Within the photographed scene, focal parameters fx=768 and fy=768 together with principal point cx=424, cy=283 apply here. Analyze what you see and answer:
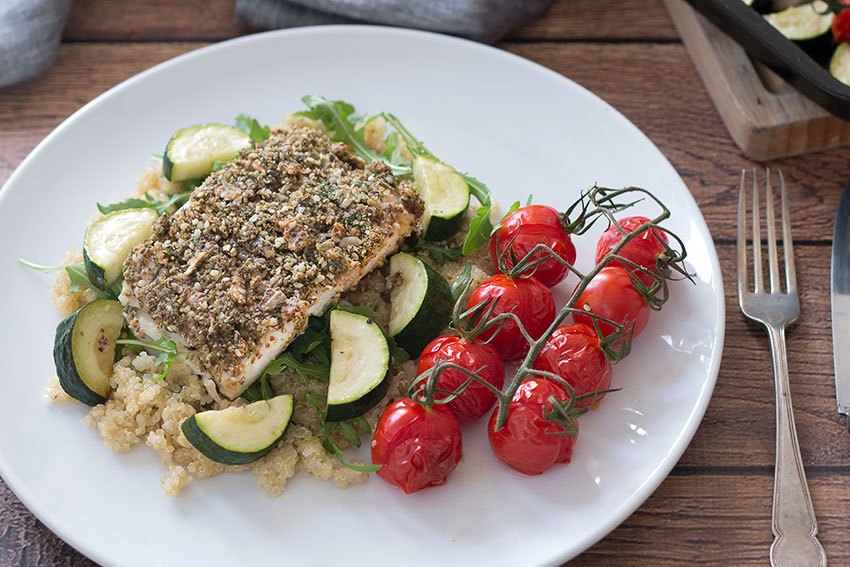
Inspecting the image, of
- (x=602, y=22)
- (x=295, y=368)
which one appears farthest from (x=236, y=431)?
(x=602, y=22)

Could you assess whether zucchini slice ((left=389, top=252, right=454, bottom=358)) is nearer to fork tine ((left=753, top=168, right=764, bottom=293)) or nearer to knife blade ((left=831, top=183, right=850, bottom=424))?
fork tine ((left=753, top=168, right=764, bottom=293))

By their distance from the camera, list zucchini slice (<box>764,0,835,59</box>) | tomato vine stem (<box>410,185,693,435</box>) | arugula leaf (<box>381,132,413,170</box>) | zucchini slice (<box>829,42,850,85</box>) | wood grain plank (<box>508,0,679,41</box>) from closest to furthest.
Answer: tomato vine stem (<box>410,185,693,435</box>), arugula leaf (<box>381,132,413,170</box>), zucchini slice (<box>829,42,850,85</box>), zucchini slice (<box>764,0,835,59</box>), wood grain plank (<box>508,0,679,41</box>)

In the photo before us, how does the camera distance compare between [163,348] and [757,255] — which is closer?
[163,348]

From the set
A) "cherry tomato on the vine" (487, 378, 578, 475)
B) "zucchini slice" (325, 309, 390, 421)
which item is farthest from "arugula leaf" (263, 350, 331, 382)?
"cherry tomato on the vine" (487, 378, 578, 475)

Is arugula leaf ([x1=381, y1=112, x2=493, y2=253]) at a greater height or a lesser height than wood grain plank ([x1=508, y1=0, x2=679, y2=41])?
lesser

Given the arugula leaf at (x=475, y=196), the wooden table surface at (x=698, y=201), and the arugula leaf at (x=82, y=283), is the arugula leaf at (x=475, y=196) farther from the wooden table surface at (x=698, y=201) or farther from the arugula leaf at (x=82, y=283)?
the arugula leaf at (x=82, y=283)

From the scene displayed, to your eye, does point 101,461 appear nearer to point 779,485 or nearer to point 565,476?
point 565,476

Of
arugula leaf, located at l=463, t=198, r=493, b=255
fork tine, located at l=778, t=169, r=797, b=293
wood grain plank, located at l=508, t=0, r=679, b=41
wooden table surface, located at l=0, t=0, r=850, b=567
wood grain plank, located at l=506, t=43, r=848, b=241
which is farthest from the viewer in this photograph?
wood grain plank, located at l=508, t=0, r=679, b=41

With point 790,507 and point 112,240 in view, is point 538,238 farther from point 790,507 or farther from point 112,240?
point 112,240
